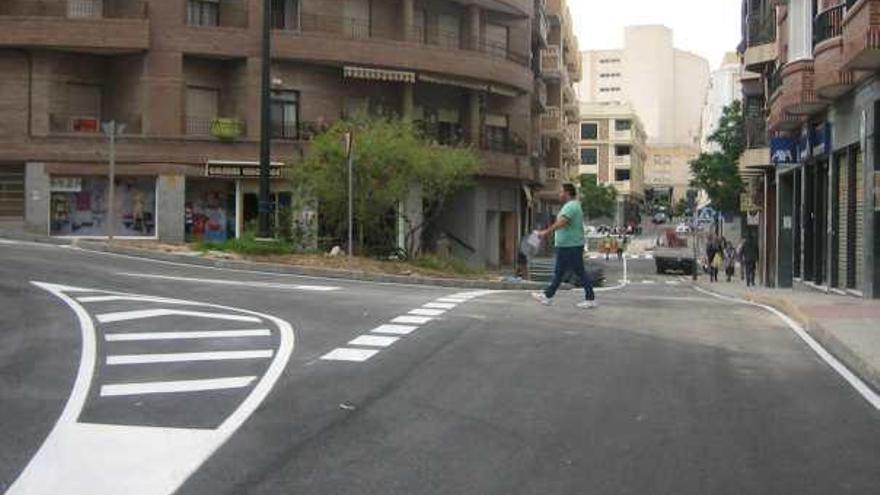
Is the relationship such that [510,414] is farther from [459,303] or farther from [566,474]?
[459,303]

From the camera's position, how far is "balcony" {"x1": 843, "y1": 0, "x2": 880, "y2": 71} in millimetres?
17922

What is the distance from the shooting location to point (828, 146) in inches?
990

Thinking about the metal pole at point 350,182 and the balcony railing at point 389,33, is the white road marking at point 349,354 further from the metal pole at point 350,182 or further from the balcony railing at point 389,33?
the balcony railing at point 389,33

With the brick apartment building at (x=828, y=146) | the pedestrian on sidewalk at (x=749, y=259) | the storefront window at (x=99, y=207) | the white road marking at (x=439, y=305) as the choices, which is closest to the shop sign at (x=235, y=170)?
the storefront window at (x=99, y=207)

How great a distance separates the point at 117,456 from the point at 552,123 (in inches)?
2479

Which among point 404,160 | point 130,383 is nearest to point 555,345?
point 130,383

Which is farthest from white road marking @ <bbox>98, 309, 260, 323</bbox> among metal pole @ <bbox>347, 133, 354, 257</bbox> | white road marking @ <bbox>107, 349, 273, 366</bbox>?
metal pole @ <bbox>347, 133, 354, 257</bbox>

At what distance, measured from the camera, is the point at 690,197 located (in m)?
44.2

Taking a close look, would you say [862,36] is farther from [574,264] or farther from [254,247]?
[254,247]

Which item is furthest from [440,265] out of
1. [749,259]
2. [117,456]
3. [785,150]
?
[117,456]

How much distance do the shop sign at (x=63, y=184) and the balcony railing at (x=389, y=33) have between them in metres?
10.1

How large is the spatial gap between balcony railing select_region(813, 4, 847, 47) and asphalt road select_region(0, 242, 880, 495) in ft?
34.5

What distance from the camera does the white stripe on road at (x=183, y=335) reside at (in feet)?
37.5

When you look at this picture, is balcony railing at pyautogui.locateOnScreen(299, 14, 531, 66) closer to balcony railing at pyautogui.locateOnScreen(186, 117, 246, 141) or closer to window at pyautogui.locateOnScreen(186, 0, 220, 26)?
window at pyautogui.locateOnScreen(186, 0, 220, 26)
